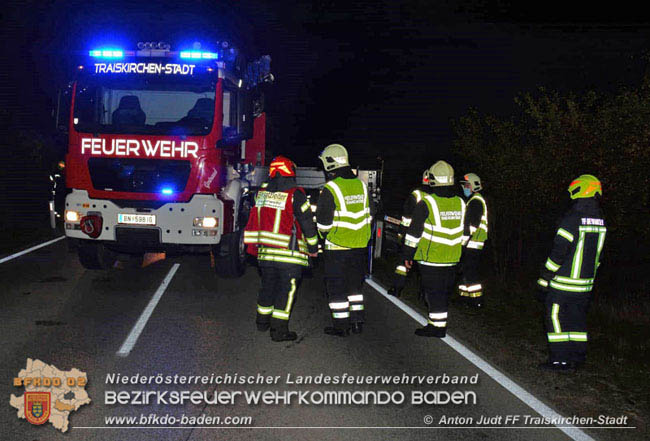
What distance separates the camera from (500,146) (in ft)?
48.2

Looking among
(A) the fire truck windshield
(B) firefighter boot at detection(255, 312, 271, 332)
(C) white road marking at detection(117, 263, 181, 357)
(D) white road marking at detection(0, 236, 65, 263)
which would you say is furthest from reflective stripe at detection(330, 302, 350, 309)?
(D) white road marking at detection(0, 236, 65, 263)

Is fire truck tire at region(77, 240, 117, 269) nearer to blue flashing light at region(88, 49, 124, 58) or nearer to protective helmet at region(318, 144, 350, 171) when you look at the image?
blue flashing light at region(88, 49, 124, 58)

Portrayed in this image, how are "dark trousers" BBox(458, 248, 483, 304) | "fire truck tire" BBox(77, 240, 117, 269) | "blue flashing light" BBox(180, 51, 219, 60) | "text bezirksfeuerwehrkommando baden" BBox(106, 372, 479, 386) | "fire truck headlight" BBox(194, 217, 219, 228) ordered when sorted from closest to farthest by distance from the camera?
"text bezirksfeuerwehrkommando baden" BBox(106, 372, 479, 386) < "dark trousers" BBox(458, 248, 483, 304) < "fire truck headlight" BBox(194, 217, 219, 228) < "blue flashing light" BBox(180, 51, 219, 60) < "fire truck tire" BBox(77, 240, 117, 269)

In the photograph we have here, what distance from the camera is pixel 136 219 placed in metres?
9.78

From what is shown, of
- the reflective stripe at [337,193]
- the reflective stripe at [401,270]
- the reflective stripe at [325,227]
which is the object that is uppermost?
the reflective stripe at [337,193]

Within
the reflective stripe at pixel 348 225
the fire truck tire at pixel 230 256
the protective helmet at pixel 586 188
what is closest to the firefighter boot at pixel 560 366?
the protective helmet at pixel 586 188

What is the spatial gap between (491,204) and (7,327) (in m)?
11.2

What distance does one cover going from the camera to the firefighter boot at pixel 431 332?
7.18 m

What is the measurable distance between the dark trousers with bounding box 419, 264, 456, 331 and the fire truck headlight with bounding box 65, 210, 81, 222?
5.41m

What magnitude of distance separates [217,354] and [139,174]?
438cm

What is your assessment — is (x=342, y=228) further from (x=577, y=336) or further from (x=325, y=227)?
(x=577, y=336)

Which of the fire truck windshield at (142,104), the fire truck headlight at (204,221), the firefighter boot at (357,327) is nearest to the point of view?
the firefighter boot at (357,327)

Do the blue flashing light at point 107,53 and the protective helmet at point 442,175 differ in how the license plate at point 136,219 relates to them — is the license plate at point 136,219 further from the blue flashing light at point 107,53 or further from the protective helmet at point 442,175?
the protective helmet at point 442,175

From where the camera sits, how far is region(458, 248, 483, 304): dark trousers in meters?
9.05
